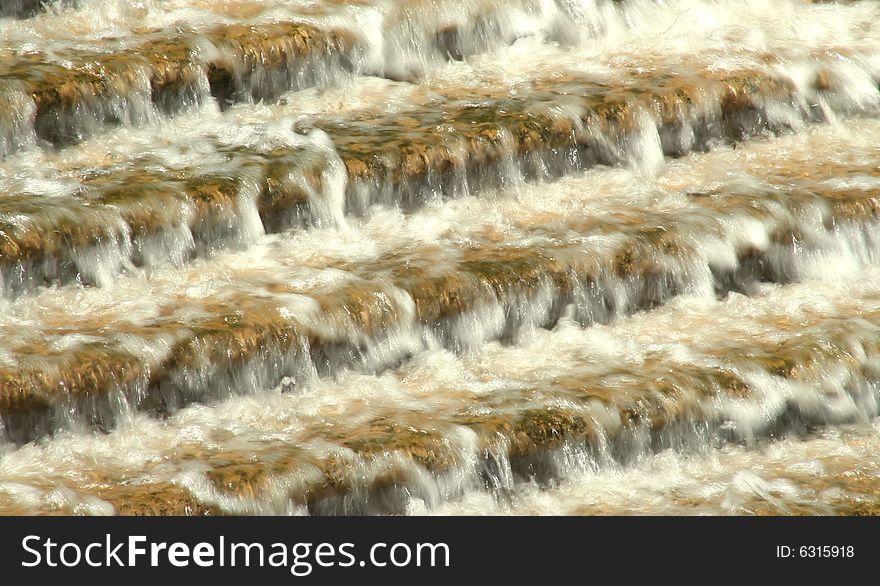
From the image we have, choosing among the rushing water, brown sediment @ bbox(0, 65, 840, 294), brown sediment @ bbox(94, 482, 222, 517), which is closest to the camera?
brown sediment @ bbox(94, 482, 222, 517)

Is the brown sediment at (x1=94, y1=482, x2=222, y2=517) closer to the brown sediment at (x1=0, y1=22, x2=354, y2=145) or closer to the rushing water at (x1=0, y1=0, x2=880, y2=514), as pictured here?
the rushing water at (x1=0, y1=0, x2=880, y2=514)

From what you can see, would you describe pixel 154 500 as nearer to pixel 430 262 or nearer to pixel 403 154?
pixel 430 262

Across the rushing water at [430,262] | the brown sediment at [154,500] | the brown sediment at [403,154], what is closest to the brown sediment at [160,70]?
the rushing water at [430,262]

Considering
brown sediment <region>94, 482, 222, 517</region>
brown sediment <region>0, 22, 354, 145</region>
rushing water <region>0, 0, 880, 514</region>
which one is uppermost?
brown sediment <region>0, 22, 354, 145</region>

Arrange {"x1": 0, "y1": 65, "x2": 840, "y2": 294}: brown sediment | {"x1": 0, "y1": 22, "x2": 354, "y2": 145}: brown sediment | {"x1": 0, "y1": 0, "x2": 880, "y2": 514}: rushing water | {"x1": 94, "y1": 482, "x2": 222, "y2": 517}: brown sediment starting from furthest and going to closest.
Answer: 1. {"x1": 0, "y1": 22, "x2": 354, "y2": 145}: brown sediment
2. {"x1": 0, "y1": 65, "x2": 840, "y2": 294}: brown sediment
3. {"x1": 0, "y1": 0, "x2": 880, "y2": 514}: rushing water
4. {"x1": 94, "y1": 482, "x2": 222, "y2": 517}: brown sediment

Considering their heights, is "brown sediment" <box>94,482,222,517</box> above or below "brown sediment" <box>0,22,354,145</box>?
below

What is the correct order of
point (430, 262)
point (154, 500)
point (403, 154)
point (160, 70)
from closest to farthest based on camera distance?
1. point (154, 500)
2. point (430, 262)
3. point (403, 154)
4. point (160, 70)

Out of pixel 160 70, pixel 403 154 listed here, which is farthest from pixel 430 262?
pixel 160 70

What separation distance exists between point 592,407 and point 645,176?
2665mm

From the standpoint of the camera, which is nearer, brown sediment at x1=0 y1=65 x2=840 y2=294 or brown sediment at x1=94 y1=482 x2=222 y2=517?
brown sediment at x1=94 y1=482 x2=222 y2=517

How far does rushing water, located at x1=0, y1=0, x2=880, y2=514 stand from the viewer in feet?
20.9

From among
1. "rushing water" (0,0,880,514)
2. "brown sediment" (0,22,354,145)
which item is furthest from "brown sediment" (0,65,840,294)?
"brown sediment" (0,22,354,145)

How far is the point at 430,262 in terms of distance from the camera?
7.54 metres

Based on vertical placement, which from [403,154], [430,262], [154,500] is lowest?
[154,500]
